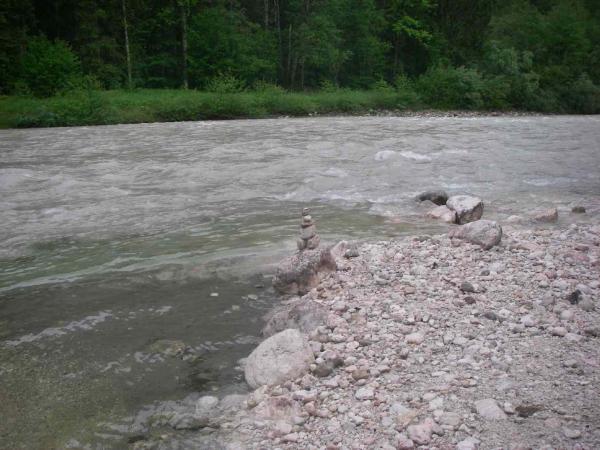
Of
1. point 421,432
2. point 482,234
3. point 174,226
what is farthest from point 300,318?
point 174,226

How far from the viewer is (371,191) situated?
10258 mm

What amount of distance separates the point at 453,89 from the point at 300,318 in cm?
2804

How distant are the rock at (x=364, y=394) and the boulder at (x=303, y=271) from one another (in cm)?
186

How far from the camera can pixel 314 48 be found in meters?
34.3

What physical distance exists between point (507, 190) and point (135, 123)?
54.2 feet

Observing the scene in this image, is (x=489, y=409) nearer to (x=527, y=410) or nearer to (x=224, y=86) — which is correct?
(x=527, y=410)

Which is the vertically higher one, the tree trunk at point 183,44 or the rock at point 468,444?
the tree trunk at point 183,44

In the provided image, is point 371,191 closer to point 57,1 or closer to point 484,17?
point 57,1

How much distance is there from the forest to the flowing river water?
25.7 feet

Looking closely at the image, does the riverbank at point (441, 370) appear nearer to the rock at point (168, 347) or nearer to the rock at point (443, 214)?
the rock at point (168, 347)

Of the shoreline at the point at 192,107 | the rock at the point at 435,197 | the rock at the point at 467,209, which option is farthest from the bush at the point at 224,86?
the rock at the point at 467,209

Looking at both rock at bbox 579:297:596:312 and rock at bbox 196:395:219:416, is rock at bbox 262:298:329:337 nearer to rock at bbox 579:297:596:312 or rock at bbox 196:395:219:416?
rock at bbox 196:395:219:416

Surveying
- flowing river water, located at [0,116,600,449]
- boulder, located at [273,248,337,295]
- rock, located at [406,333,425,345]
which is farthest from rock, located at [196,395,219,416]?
boulder, located at [273,248,337,295]

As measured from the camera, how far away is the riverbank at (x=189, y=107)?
21.3m
